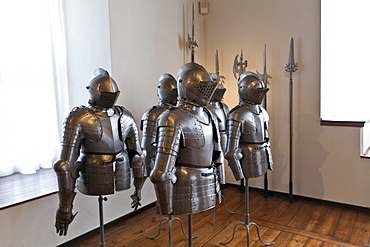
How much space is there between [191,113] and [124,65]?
164cm

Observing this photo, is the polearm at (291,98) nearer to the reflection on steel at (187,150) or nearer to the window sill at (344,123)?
the window sill at (344,123)

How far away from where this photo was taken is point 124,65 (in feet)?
10.1

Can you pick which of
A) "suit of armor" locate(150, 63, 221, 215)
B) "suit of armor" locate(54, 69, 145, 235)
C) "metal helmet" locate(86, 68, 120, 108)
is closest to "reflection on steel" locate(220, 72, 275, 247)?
"suit of armor" locate(150, 63, 221, 215)

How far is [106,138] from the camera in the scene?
79.7 inches

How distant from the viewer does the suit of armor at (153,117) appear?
2.48 m

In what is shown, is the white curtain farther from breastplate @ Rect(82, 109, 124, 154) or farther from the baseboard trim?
breastplate @ Rect(82, 109, 124, 154)

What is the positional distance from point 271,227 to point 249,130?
3.66 feet

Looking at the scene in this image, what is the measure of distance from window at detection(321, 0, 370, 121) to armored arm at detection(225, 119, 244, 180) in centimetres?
171

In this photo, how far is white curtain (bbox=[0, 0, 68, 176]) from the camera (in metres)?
2.73

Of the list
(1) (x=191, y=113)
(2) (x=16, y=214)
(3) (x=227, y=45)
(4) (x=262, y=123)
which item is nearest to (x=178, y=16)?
(3) (x=227, y=45)

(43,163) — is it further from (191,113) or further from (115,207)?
(191,113)

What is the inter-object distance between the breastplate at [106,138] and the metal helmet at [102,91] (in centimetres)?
7

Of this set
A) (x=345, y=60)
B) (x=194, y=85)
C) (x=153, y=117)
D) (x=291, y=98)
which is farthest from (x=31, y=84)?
(x=345, y=60)

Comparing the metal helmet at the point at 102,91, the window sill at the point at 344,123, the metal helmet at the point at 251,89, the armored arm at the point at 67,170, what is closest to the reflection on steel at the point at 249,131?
the metal helmet at the point at 251,89
